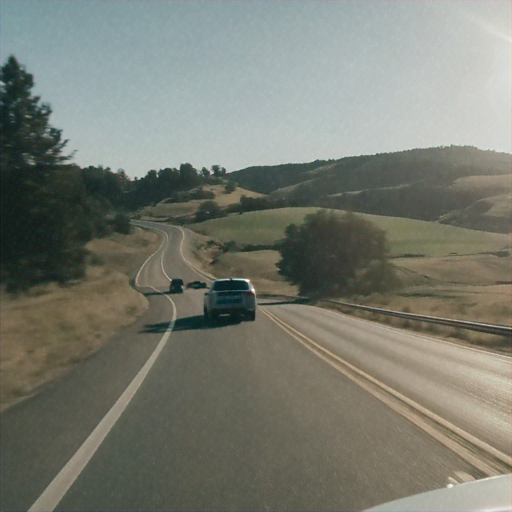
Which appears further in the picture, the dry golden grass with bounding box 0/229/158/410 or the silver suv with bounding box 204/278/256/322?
the silver suv with bounding box 204/278/256/322

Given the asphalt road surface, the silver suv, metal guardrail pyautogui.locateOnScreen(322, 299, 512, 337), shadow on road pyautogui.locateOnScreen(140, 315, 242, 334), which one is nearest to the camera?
the asphalt road surface

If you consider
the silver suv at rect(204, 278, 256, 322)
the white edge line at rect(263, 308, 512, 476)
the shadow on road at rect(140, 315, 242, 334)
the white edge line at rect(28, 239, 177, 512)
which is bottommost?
the shadow on road at rect(140, 315, 242, 334)

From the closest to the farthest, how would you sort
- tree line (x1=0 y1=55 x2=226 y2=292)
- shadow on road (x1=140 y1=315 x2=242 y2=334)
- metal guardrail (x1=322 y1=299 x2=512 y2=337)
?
metal guardrail (x1=322 y1=299 x2=512 y2=337) < shadow on road (x1=140 y1=315 x2=242 y2=334) < tree line (x1=0 y1=55 x2=226 y2=292)

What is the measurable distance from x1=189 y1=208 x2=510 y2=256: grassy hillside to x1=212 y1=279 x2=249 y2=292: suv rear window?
75797 mm

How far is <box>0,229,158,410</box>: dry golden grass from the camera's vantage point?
14008 mm

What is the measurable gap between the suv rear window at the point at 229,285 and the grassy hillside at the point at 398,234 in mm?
75797

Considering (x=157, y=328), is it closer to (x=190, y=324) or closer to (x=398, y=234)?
(x=190, y=324)

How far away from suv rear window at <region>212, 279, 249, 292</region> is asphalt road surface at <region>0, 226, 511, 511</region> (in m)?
9.97

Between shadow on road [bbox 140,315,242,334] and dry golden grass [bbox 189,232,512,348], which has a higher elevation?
shadow on road [bbox 140,315,242,334]

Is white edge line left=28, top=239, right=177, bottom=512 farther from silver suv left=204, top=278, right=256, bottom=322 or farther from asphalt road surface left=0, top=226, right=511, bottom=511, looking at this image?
silver suv left=204, top=278, right=256, bottom=322

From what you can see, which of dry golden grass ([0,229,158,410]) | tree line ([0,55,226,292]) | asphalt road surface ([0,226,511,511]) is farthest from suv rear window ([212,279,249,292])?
tree line ([0,55,226,292])

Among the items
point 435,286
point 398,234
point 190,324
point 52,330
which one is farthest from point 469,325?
point 398,234

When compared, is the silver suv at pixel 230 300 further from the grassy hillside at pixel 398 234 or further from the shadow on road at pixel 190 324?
the grassy hillside at pixel 398 234

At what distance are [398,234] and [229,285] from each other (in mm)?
101746
